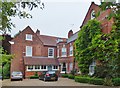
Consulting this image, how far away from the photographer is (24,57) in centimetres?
4047

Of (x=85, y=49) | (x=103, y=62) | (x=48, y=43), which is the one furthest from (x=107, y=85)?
(x=48, y=43)

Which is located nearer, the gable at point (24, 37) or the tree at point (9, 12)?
the tree at point (9, 12)

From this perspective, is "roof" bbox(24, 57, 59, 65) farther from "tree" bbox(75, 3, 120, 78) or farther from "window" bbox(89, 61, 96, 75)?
"window" bbox(89, 61, 96, 75)

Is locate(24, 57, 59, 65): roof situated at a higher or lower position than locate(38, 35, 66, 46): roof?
lower

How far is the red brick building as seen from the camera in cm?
3941

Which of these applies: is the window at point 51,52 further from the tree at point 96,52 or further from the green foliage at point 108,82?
the green foliage at point 108,82

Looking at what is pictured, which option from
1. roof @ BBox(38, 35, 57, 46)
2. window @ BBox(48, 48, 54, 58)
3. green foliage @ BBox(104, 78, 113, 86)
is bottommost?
green foliage @ BBox(104, 78, 113, 86)

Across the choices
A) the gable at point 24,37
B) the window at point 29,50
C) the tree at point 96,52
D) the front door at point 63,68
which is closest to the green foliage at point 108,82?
the tree at point 96,52

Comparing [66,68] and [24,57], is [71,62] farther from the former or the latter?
[24,57]

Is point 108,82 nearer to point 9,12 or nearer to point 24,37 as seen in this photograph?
point 9,12

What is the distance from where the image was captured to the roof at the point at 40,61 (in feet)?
129

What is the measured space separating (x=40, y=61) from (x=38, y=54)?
6.90 ft

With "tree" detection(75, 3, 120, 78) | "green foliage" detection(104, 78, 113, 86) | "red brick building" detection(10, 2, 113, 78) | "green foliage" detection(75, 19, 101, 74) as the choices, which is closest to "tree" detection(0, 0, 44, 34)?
"tree" detection(75, 3, 120, 78)

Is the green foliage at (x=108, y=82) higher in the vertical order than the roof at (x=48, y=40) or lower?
lower
